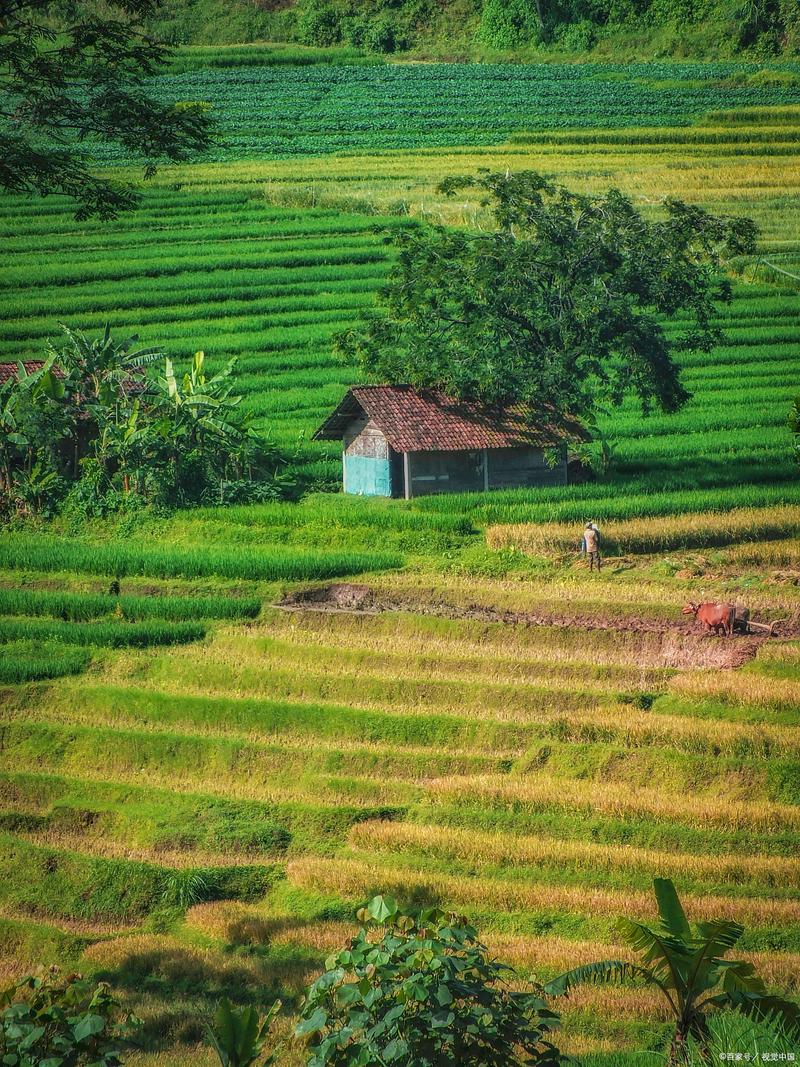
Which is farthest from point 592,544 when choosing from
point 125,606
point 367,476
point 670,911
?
point 670,911

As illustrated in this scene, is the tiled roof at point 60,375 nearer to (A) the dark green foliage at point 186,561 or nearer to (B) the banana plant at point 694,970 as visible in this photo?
(A) the dark green foliage at point 186,561

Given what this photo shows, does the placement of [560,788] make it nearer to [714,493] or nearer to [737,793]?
[737,793]

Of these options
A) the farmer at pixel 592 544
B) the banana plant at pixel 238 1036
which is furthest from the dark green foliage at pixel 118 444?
the banana plant at pixel 238 1036

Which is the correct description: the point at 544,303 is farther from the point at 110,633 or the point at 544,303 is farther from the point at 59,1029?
the point at 59,1029

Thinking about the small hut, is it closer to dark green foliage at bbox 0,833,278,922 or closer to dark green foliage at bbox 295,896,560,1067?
dark green foliage at bbox 0,833,278,922

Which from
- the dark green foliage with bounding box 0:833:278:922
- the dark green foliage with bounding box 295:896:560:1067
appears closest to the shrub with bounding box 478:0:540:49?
the dark green foliage with bounding box 0:833:278:922

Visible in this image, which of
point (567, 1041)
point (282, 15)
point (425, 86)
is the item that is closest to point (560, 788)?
point (567, 1041)

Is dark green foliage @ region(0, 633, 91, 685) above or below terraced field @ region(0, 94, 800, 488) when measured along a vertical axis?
below
